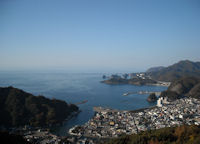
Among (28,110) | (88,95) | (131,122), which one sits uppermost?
(28,110)

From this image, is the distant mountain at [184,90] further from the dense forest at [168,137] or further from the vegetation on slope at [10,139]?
the vegetation on slope at [10,139]

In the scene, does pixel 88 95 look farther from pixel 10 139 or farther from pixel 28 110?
pixel 10 139

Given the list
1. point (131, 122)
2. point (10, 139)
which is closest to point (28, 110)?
point (10, 139)

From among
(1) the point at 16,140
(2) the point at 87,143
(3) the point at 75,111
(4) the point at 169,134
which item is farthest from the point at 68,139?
(3) the point at 75,111

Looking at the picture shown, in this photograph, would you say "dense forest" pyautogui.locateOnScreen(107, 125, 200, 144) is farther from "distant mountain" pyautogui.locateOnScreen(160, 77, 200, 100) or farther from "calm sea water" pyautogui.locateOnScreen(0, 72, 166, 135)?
"distant mountain" pyautogui.locateOnScreen(160, 77, 200, 100)

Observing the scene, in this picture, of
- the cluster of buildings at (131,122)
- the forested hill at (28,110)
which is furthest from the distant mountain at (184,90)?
the forested hill at (28,110)

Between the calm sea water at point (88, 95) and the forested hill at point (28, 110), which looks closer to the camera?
the forested hill at point (28, 110)
